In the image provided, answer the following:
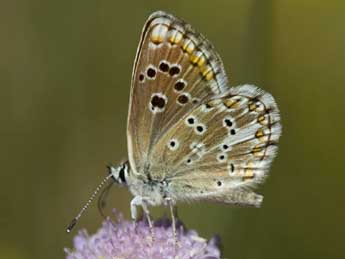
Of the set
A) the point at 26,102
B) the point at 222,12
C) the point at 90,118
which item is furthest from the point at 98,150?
the point at 222,12

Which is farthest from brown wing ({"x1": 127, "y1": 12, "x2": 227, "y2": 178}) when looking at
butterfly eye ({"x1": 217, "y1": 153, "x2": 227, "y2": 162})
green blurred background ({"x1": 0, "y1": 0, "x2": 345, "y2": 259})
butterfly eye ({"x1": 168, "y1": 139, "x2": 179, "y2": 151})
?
green blurred background ({"x1": 0, "y1": 0, "x2": 345, "y2": 259})

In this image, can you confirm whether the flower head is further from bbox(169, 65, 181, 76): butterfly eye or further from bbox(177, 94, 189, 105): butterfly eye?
bbox(169, 65, 181, 76): butterfly eye

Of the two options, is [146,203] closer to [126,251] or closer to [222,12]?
[126,251]

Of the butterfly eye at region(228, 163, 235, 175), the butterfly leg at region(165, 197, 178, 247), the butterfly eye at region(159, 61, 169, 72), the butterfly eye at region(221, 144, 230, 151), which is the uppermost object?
the butterfly eye at region(159, 61, 169, 72)

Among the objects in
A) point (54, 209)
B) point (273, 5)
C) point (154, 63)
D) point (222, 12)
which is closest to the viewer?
point (154, 63)

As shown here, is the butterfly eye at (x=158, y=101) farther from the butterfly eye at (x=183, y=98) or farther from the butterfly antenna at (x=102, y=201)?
the butterfly antenna at (x=102, y=201)

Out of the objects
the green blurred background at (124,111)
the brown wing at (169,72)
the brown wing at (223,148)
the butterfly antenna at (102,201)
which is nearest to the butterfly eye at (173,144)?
the brown wing at (223,148)

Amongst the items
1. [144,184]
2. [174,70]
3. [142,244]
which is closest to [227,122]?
[174,70]
